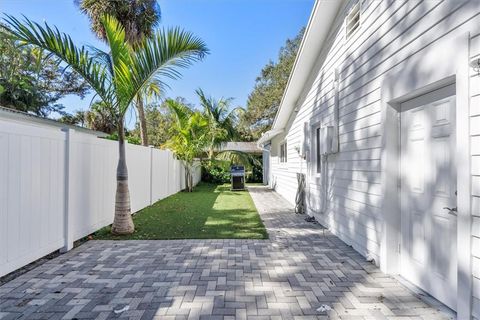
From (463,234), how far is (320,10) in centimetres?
554

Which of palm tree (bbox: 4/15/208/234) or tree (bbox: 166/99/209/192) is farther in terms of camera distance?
tree (bbox: 166/99/209/192)

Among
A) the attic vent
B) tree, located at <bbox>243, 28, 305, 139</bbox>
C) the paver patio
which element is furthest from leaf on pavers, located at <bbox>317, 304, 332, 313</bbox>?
tree, located at <bbox>243, 28, 305, 139</bbox>

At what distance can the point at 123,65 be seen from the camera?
5832 millimetres

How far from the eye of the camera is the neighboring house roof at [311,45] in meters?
6.75

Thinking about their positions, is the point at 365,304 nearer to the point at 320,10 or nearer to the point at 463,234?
the point at 463,234

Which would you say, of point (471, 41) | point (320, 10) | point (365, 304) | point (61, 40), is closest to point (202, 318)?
point (365, 304)

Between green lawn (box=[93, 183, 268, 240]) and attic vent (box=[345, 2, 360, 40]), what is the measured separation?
4.33 meters

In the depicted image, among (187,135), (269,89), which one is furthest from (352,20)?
(269,89)

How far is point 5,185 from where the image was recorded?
3736 millimetres

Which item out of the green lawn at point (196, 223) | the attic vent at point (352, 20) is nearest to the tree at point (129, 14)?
the green lawn at point (196, 223)

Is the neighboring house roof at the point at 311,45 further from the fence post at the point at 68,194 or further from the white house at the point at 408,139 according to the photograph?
the fence post at the point at 68,194

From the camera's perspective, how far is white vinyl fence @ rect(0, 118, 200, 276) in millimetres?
3832

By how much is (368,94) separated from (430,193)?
2004 mm

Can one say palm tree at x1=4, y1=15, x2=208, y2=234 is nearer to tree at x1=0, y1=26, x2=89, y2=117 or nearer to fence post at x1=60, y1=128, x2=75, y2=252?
fence post at x1=60, y1=128, x2=75, y2=252
